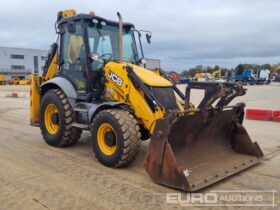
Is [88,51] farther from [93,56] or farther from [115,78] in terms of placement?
[115,78]

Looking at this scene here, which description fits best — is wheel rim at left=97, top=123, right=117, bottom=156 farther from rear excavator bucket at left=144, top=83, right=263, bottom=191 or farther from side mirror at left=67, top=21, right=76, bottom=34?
side mirror at left=67, top=21, right=76, bottom=34

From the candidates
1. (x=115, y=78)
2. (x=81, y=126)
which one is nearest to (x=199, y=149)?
(x=115, y=78)

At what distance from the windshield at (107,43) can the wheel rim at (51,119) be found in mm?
1533

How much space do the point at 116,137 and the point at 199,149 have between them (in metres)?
1.41

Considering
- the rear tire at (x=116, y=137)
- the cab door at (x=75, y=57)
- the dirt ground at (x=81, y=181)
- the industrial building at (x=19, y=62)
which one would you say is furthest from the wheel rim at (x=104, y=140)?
the industrial building at (x=19, y=62)

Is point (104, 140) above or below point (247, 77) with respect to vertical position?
below

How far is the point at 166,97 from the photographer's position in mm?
5828

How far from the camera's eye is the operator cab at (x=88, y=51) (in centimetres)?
641

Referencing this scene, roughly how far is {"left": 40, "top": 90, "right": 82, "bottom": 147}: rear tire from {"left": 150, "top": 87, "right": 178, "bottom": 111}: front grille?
1.90 metres

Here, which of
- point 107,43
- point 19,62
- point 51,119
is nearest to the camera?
point 107,43

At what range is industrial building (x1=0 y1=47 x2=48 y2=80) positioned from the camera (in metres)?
86.6

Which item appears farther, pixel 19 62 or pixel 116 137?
pixel 19 62

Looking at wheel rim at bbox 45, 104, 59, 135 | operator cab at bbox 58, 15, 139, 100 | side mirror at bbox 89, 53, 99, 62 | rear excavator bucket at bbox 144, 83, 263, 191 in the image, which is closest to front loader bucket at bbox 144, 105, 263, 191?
rear excavator bucket at bbox 144, 83, 263, 191

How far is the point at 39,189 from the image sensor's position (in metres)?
4.54
